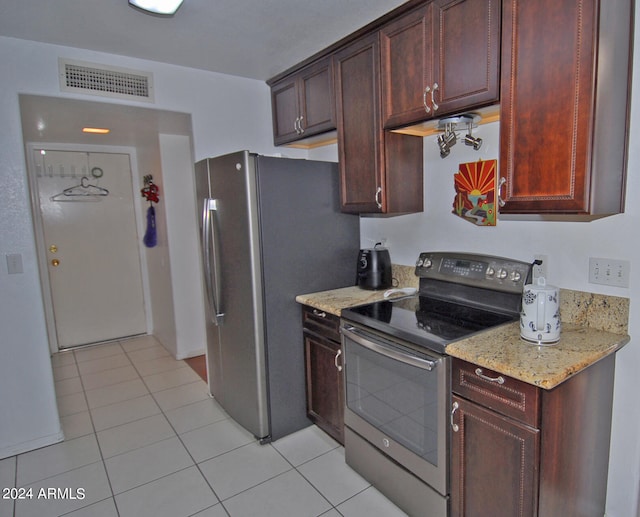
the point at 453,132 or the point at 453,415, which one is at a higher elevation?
the point at 453,132

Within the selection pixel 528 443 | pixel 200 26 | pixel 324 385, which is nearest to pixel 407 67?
pixel 200 26

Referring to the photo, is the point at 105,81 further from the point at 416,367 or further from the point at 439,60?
the point at 416,367

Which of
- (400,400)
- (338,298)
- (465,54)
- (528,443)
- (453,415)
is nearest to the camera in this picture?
(528,443)

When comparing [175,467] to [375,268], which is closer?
[175,467]

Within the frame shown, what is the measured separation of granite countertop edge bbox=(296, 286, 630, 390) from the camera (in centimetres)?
130

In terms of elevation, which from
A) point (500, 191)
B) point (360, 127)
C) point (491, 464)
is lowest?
point (491, 464)

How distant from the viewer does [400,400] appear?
1.82m

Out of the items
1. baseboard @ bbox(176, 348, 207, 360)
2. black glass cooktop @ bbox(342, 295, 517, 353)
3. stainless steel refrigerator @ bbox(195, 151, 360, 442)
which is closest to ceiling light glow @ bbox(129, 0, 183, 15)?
stainless steel refrigerator @ bbox(195, 151, 360, 442)

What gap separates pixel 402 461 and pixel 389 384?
0.35 metres

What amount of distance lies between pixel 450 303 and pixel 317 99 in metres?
1.54

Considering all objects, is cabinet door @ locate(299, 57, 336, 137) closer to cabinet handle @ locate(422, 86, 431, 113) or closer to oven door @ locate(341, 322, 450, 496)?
cabinet handle @ locate(422, 86, 431, 113)

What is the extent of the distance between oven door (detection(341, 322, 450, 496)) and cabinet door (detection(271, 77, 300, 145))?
1.59 metres

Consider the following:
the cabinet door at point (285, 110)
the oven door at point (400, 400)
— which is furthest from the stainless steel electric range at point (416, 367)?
the cabinet door at point (285, 110)

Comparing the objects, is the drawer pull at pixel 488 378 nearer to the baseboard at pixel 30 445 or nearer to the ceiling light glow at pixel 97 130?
the baseboard at pixel 30 445
